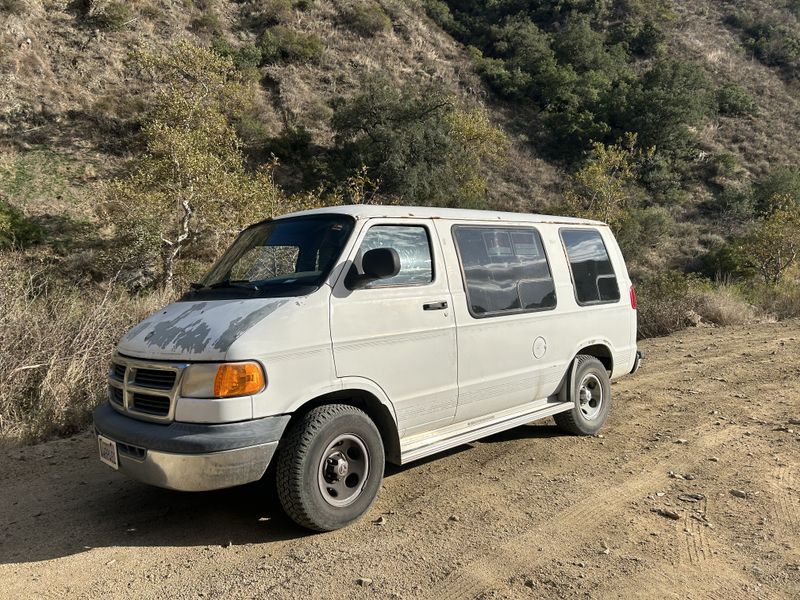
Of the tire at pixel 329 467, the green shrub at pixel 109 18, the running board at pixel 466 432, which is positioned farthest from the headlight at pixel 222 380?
the green shrub at pixel 109 18

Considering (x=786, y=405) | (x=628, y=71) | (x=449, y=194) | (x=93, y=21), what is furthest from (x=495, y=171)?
(x=786, y=405)

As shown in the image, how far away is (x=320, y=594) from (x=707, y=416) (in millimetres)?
4886

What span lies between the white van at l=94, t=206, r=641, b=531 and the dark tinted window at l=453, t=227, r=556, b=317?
0.02 metres

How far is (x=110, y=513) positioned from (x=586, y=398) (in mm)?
4387

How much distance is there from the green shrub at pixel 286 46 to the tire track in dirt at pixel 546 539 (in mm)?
37817

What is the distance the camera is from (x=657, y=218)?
102 ft

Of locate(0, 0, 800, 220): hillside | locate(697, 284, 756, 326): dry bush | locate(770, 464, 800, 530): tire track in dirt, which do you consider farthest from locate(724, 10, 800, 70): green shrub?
locate(770, 464, 800, 530): tire track in dirt

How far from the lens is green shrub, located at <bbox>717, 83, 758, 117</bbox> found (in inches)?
1702

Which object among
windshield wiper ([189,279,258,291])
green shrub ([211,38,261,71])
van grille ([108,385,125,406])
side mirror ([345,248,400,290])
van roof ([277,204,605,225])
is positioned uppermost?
green shrub ([211,38,261,71])

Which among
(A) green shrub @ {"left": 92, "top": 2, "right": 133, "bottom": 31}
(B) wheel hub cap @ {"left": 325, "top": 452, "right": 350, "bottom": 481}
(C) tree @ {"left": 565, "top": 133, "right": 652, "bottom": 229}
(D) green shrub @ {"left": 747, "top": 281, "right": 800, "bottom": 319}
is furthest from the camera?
(A) green shrub @ {"left": 92, "top": 2, "right": 133, "bottom": 31}

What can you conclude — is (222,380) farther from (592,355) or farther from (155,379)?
(592,355)

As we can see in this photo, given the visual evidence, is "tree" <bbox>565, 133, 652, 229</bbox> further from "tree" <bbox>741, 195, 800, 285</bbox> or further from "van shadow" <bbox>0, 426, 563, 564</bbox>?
"van shadow" <bbox>0, 426, 563, 564</bbox>

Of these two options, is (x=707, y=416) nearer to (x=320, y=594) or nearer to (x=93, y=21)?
(x=320, y=594)

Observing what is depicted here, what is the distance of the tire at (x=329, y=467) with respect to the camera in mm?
3279
